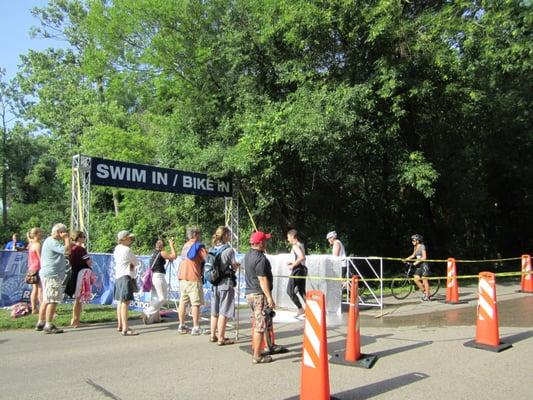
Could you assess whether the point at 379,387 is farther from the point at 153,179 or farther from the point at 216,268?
the point at 153,179

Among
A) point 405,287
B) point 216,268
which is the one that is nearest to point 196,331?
point 216,268

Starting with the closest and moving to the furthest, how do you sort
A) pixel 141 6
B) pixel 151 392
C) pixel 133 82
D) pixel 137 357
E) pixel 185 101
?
pixel 151 392 < pixel 137 357 < pixel 185 101 < pixel 141 6 < pixel 133 82

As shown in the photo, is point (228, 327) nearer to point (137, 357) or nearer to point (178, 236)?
point (137, 357)

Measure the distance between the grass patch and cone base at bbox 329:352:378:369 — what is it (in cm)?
561

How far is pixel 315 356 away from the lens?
4.99m

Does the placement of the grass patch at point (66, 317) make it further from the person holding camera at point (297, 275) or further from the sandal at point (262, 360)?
the sandal at point (262, 360)

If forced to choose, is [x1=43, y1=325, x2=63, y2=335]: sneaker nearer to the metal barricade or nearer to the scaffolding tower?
the scaffolding tower

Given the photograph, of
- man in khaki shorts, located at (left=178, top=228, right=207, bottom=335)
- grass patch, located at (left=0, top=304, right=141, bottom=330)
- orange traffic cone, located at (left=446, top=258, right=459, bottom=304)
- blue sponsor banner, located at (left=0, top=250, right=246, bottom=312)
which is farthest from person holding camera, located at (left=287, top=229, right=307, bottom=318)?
orange traffic cone, located at (left=446, top=258, right=459, bottom=304)

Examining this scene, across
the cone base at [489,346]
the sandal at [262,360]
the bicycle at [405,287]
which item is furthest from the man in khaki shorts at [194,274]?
the bicycle at [405,287]

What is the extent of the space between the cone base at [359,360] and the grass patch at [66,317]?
5611 millimetres

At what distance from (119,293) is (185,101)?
565 inches

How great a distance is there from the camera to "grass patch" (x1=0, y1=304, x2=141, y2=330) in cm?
975

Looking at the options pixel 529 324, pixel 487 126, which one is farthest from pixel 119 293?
pixel 487 126

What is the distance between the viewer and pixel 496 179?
27234 mm
